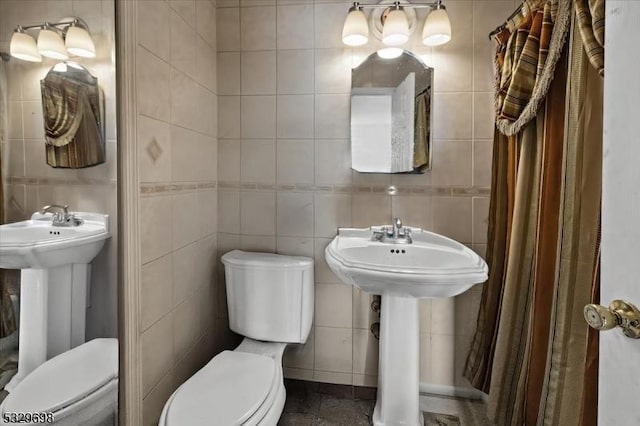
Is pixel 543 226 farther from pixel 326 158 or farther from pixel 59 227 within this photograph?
pixel 59 227

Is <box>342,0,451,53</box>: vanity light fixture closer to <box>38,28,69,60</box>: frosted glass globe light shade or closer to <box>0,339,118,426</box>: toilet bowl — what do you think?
<box>38,28,69,60</box>: frosted glass globe light shade

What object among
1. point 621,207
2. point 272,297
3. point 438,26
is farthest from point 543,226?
point 272,297

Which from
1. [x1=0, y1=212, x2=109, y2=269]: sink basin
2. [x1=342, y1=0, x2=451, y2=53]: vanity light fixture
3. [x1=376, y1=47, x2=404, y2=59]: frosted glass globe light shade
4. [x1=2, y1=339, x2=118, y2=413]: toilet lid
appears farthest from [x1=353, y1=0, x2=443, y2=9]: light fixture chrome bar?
A: [x1=2, y1=339, x2=118, y2=413]: toilet lid

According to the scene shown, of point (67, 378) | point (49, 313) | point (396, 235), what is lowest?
point (67, 378)

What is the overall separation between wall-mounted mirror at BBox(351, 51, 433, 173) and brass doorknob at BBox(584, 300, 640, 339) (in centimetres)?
122

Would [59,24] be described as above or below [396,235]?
above

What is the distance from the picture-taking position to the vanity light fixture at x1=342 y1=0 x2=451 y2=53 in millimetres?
1589

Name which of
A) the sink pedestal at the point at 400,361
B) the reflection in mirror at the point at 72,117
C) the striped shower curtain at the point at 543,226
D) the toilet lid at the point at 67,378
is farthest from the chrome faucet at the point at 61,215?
the striped shower curtain at the point at 543,226

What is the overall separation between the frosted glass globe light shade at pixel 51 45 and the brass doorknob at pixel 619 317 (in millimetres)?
1301

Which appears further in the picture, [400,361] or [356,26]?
[356,26]

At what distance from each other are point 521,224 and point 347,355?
1035 mm

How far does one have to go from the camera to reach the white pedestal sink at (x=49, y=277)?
91 cm

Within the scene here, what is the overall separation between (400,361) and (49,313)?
1206mm

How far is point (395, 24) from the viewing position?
5.25ft
